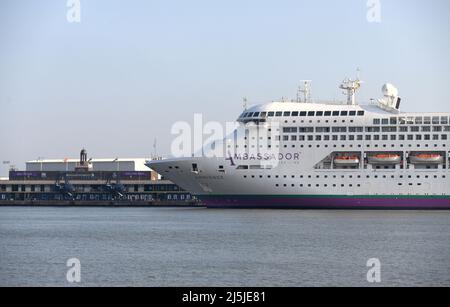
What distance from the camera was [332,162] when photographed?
7950cm

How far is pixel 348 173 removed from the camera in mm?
79000

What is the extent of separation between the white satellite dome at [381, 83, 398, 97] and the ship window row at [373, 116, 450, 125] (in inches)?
113

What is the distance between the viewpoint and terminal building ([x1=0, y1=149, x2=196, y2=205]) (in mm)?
122562

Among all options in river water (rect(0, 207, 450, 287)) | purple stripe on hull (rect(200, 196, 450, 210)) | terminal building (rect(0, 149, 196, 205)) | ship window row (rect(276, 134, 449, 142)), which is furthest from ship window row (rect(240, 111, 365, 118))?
terminal building (rect(0, 149, 196, 205))

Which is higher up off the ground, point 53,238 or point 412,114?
point 412,114

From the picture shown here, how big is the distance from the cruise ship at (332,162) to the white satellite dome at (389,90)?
1.59 m

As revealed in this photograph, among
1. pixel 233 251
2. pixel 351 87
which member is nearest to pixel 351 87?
pixel 351 87

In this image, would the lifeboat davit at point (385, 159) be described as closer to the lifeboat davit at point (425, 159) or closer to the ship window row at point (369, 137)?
the lifeboat davit at point (425, 159)

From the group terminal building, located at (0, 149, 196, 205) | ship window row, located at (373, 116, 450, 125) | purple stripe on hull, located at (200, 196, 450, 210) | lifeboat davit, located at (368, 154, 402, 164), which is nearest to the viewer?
purple stripe on hull, located at (200, 196, 450, 210)

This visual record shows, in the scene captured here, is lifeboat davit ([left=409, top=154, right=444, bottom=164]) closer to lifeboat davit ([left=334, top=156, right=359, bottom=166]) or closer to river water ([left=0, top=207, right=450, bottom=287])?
lifeboat davit ([left=334, top=156, right=359, bottom=166])

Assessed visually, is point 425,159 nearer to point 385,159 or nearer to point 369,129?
point 385,159
